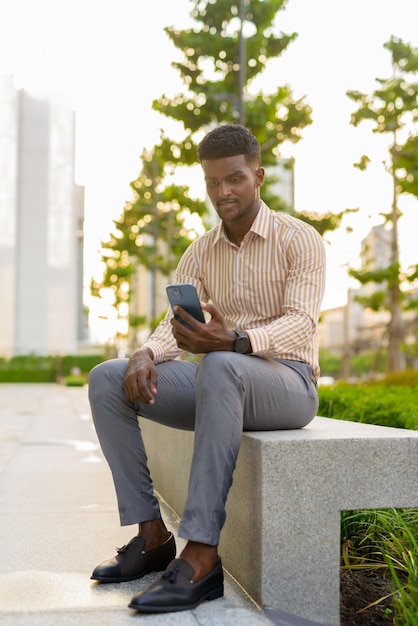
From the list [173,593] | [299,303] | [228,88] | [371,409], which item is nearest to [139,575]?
[173,593]

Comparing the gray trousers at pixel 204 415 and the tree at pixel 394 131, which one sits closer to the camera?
the gray trousers at pixel 204 415

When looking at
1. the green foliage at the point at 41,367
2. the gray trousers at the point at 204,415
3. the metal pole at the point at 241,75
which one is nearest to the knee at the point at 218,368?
the gray trousers at the point at 204,415

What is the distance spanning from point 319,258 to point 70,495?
8.91ft

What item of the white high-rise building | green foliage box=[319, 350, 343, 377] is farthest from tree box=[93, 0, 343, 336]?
green foliage box=[319, 350, 343, 377]

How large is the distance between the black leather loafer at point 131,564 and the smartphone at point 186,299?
2.89 ft

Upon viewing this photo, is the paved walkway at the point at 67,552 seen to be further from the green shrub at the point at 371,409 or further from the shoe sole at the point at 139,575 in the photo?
the green shrub at the point at 371,409

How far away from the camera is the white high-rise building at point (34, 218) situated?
4388 centimetres

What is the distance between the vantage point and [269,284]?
298 cm

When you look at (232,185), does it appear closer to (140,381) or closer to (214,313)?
(214,313)

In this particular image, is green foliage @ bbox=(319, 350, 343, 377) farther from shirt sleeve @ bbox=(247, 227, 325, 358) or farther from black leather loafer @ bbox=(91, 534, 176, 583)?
black leather loafer @ bbox=(91, 534, 176, 583)

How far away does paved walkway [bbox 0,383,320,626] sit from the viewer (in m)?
2.35

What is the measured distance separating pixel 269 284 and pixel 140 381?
2.21 feet

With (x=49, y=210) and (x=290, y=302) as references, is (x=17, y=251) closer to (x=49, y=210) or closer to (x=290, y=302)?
(x=49, y=210)

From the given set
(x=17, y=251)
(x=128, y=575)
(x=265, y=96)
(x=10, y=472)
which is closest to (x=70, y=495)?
(x=10, y=472)
